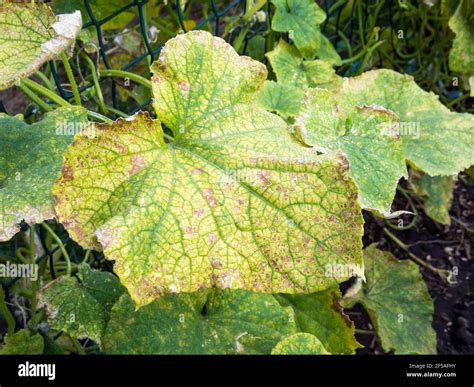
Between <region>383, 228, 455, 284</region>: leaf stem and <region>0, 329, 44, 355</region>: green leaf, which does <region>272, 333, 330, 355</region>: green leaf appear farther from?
<region>383, 228, 455, 284</region>: leaf stem

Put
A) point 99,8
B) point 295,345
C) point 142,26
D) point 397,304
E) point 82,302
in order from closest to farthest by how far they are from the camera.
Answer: point 295,345 < point 82,302 < point 142,26 < point 99,8 < point 397,304

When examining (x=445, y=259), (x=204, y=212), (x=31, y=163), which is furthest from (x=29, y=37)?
(x=445, y=259)

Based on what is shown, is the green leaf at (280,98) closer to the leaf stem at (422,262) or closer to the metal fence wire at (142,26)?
the metal fence wire at (142,26)

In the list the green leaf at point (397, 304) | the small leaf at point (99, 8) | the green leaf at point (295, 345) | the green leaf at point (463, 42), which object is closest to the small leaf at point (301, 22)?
the small leaf at point (99, 8)

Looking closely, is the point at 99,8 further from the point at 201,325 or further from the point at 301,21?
the point at 201,325

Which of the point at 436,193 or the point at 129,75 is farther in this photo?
the point at 436,193
